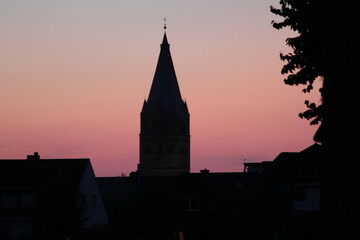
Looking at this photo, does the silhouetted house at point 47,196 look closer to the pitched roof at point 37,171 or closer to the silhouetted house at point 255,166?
the pitched roof at point 37,171

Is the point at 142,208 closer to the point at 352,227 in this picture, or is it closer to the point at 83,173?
the point at 83,173

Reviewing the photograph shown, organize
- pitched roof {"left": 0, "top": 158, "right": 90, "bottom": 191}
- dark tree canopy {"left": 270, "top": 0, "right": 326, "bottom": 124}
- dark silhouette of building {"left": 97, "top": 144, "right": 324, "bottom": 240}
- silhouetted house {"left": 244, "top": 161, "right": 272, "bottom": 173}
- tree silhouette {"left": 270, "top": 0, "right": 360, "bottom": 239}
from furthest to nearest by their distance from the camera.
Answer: silhouetted house {"left": 244, "top": 161, "right": 272, "bottom": 173}, pitched roof {"left": 0, "top": 158, "right": 90, "bottom": 191}, dark silhouette of building {"left": 97, "top": 144, "right": 324, "bottom": 240}, dark tree canopy {"left": 270, "top": 0, "right": 326, "bottom": 124}, tree silhouette {"left": 270, "top": 0, "right": 360, "bottom": 239}

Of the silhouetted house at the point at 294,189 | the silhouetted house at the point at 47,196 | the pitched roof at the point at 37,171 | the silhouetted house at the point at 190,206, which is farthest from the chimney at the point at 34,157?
the silhouetted house at the point at 294,189

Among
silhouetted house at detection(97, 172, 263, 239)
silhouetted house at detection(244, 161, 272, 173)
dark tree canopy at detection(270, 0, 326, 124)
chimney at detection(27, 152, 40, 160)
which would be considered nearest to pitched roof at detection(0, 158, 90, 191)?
chimney at detection(27, 152, 40, 160)

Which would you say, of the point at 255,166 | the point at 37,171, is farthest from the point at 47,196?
the point at 255,166

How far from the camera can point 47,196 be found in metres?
60.5

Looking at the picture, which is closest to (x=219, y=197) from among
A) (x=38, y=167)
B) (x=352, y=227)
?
(x=38, y=167)

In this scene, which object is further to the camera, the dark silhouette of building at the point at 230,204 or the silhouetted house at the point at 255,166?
the silhouetted house at the point at 255,166

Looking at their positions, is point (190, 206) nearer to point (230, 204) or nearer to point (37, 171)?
point (230, 204)

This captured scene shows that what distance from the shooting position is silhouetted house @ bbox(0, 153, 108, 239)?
59.9 meters

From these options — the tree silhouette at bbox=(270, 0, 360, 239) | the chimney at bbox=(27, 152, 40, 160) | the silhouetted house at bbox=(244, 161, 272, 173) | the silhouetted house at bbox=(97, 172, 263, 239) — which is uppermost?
the silhouetted house at bbox=(244, 161, 272, 173)

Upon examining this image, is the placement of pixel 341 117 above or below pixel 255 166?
below

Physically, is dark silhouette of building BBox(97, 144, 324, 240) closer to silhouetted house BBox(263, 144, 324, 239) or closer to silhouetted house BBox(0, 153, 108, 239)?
silhouetted house BBox(263, 144, 324, 239)

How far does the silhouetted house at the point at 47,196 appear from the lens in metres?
59.9
